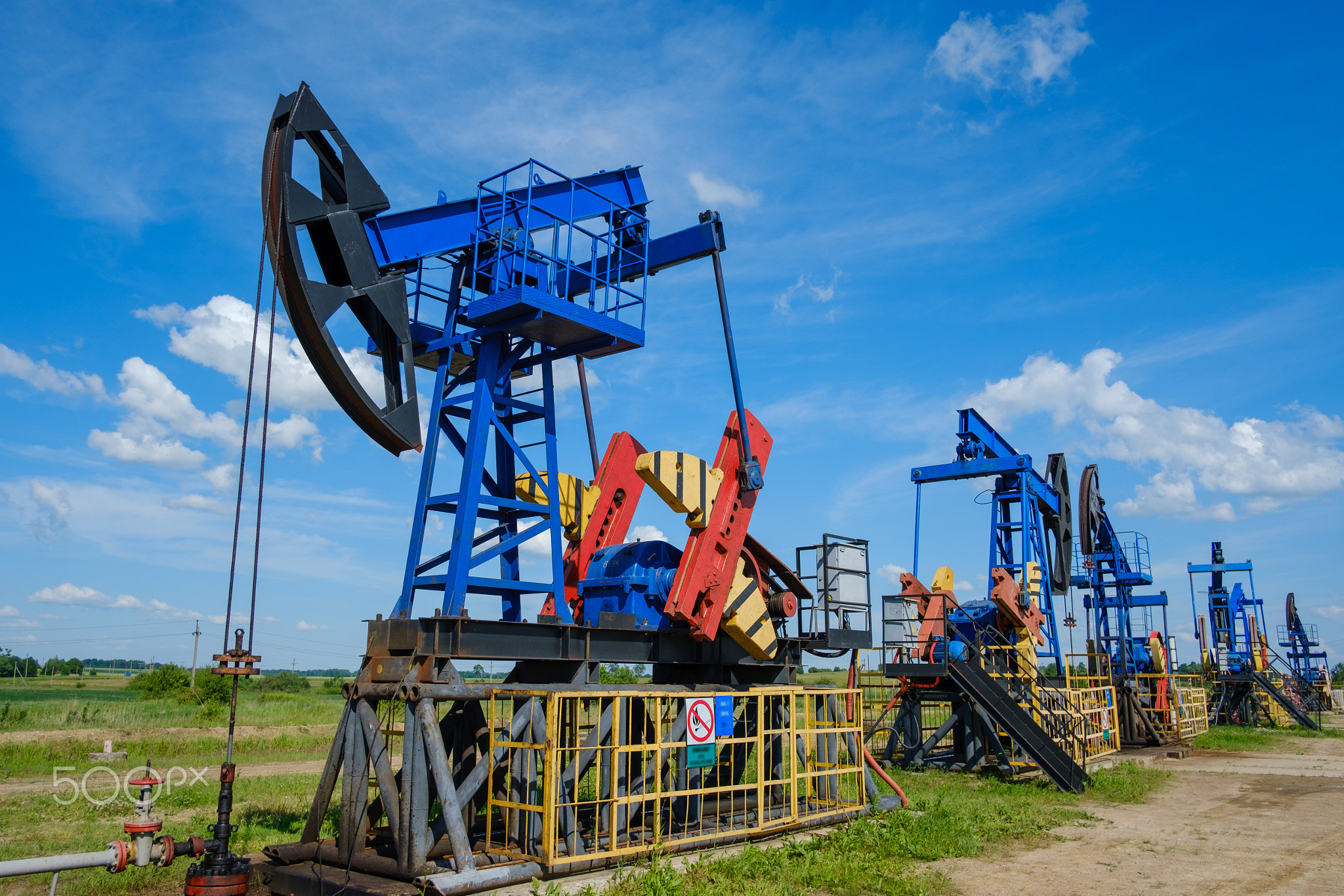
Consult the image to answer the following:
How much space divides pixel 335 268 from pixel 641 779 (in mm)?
6690

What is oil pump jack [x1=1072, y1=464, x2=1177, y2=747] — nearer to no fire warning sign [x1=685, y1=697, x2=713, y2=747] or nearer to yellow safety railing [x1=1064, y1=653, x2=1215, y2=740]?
yellow safety railing [x1=1064, y1=653, x2=1215, y2=740]

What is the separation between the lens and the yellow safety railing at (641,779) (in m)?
8.88

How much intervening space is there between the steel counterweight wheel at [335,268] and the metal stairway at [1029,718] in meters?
11.5

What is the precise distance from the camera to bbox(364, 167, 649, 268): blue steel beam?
35.6 feet

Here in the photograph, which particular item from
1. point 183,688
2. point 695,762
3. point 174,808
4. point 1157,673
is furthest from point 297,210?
point 183,688

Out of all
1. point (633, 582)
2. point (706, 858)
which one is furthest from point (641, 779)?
point (633, 582)

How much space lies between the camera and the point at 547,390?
11672 millimetres

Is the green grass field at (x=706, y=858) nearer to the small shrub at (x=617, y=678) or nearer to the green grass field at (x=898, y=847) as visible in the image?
the green grass field at (x=898, y=847)

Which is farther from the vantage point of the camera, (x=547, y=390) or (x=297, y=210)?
(x=547, y=390)

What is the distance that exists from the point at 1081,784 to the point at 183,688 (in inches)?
1576

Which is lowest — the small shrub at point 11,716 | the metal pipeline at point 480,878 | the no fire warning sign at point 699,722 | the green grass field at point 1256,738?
the green grass field at point 1256,738

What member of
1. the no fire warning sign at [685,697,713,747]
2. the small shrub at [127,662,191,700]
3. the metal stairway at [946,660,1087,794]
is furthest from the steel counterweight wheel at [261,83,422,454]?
the small shrub at [127,662,191,700]

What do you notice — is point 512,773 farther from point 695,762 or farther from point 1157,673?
point 1157,673

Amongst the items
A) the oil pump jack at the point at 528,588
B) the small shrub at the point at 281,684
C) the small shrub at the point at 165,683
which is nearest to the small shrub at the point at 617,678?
the oil pump jack at the point at 528,588
